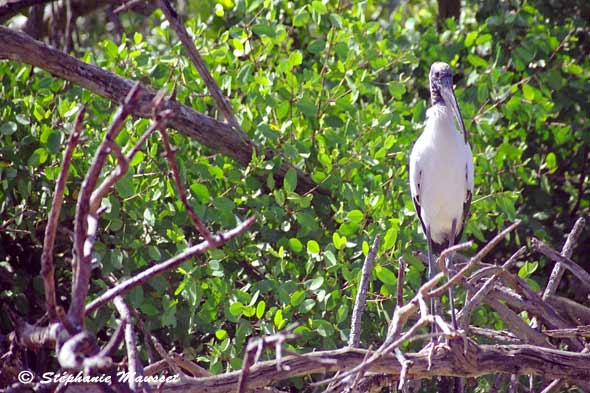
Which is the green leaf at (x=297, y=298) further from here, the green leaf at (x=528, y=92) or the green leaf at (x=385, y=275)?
the green leaf at (x=528, y=92)

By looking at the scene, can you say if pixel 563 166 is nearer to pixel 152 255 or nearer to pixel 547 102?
pixel 547 102

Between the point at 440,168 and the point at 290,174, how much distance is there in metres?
0.72

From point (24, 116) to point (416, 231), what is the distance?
1.59 metres

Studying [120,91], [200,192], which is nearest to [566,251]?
[200,192]

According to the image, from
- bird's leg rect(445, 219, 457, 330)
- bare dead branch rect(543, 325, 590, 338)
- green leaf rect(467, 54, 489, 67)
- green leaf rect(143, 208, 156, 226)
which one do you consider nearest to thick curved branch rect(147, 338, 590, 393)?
bare dead branch rect(543, 325, 590, 338)

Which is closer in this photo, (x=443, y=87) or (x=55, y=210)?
(x=55, y=210)

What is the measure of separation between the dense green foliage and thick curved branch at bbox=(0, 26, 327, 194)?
7 cm

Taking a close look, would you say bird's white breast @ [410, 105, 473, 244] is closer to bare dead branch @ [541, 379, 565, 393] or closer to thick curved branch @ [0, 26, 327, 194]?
thick curved branch @ [0, 26, 327, 194]

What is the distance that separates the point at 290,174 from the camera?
3326mm

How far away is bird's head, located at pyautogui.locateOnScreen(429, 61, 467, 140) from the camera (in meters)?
3.58

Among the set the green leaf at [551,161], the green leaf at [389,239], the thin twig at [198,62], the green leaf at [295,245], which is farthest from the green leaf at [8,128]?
the green leaf at [551,161]

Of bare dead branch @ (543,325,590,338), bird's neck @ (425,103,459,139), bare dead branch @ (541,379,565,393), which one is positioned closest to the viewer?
bare dead branch @ (543,325,590,338)

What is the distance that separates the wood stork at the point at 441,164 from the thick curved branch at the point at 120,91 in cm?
42

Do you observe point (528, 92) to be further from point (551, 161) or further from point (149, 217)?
point (149, 217)
